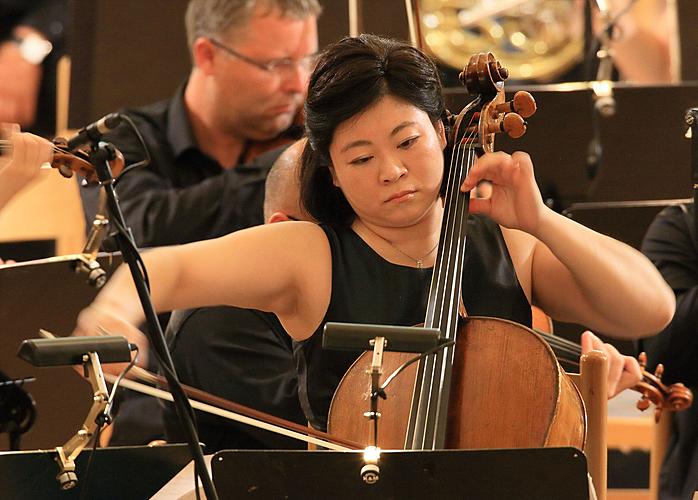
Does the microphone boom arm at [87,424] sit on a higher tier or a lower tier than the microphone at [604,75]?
lower

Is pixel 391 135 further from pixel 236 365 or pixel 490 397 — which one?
pixel 236 365

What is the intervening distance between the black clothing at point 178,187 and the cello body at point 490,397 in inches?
50.1

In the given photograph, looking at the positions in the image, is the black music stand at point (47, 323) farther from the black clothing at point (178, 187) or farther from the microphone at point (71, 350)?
the microphone at point (71, 350)

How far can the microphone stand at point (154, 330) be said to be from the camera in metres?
1.35

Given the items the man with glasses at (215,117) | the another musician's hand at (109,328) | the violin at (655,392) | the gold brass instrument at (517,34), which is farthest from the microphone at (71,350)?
the gold brass instrument at (517,34)

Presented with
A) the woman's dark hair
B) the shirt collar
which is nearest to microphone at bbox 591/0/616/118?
the woman's dark hair

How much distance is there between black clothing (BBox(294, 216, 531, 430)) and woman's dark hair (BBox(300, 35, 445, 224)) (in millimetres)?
168

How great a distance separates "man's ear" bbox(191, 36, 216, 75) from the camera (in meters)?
3.27

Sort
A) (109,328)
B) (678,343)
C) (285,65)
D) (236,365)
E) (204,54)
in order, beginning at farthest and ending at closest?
(204,54), (285,65), (678,343), (236,365), (109,328)

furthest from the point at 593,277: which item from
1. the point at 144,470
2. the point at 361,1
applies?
the point at 361,1

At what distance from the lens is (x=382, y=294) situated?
74.1 inches

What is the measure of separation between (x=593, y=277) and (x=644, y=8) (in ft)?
6.92

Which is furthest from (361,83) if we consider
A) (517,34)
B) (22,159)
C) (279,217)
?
(517,34)

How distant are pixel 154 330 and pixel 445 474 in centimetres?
37
